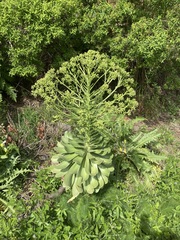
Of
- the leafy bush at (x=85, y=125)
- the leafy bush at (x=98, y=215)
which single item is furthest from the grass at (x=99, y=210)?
the leafy bush at (x=85, y=125)

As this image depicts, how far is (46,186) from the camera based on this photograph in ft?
10.7

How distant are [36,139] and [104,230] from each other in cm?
170

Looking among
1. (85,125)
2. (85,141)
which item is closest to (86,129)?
(85,125)

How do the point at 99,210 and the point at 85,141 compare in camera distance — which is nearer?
the point at 99,210

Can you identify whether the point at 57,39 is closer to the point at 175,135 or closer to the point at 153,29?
the point at 153,29

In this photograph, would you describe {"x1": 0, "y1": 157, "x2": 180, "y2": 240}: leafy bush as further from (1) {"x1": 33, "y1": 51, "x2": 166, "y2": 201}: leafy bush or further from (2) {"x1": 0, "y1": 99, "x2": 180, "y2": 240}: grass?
(1) {"x1": 33, "y1": 51, "x2": 166, "y2": 201}: leafy bush

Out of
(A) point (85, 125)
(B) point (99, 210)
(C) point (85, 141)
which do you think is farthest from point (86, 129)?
(B) point (99, 210)

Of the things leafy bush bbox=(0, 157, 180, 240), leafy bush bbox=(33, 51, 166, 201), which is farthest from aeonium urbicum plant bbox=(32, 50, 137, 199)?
leafy bush bbox=(0, 157, 180, 240)

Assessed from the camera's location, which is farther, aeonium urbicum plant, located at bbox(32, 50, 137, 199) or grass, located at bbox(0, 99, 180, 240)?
aeonium urbicum plant, located at bbox(32, 50, 137, 199)

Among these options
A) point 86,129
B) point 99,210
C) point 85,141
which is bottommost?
point 99,210

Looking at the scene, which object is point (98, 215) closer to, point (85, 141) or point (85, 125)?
point (85, 141)

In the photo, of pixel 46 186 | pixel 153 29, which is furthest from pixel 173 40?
pixel 46 186

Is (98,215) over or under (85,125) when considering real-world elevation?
under

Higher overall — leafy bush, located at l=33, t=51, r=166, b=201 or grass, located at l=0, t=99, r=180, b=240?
leafy bush, located at l=33, t=51, r=166, b=201
